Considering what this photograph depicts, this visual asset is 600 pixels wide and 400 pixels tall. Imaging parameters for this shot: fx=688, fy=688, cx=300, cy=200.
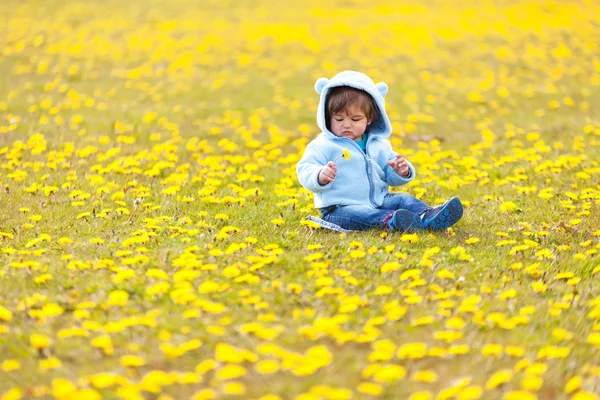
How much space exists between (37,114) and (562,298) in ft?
23.8

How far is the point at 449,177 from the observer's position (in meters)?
6.64

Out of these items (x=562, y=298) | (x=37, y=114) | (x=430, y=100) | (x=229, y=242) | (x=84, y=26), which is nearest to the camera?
(x=562, y=298)

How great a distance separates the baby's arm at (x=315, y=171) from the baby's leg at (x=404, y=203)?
541mm

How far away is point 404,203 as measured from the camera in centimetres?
527

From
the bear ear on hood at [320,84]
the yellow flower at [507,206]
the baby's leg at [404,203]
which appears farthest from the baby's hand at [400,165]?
the yellow flower at [507,206]

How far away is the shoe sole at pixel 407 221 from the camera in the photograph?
15.9ft

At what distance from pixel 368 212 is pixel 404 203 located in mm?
351

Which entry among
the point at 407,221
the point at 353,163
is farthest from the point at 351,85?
the point at 407,221

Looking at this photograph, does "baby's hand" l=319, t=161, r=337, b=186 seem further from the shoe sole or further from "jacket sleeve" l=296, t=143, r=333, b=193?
the shoe sole

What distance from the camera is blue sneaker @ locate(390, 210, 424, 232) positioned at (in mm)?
4848

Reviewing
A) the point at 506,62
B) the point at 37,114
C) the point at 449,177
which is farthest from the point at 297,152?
the point at 506,62

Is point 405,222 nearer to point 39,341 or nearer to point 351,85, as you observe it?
point 351,85

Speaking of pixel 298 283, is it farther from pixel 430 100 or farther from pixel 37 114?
pixel 430 100

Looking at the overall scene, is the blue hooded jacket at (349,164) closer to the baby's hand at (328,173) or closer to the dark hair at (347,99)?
the dark hair at (347,99)
